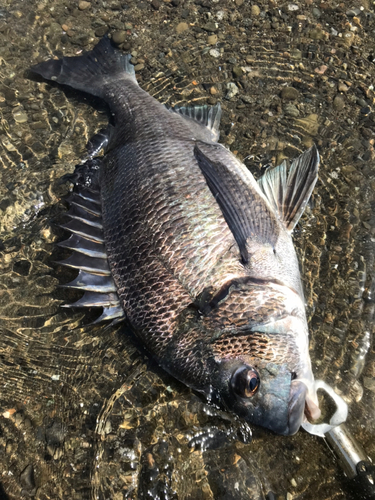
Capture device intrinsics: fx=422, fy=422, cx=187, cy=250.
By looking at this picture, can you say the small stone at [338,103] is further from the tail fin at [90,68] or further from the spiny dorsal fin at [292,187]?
the tail fin at [90,68]

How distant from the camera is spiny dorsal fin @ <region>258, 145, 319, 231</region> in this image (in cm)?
351

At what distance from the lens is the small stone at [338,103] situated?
4.50m

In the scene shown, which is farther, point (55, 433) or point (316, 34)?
point (316, 34)

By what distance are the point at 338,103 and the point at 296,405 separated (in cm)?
335

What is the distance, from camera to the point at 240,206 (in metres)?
3.27

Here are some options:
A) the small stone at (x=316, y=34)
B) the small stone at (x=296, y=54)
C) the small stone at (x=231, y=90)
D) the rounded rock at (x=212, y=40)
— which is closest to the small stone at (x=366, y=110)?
the small stone at (x=296, y=54)

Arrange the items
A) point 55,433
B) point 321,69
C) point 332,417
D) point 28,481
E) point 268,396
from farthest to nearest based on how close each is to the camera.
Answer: point 321,69 < point 55,433 < point 28,481 < point 332,417 < point 268,396

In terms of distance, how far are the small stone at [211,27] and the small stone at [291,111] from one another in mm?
1445

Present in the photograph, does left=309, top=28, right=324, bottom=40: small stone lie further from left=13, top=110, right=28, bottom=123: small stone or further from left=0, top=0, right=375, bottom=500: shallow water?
left=13, top=110, right=28, bottom=123: small stone

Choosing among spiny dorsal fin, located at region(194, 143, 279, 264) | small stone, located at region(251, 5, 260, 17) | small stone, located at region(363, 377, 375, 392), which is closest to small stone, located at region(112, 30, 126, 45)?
small stone, located at region(251, 5, 260, 17)

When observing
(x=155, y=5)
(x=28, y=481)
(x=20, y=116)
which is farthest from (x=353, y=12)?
(x=28, y=481)

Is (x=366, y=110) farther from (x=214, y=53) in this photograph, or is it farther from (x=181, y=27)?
(x=181, y=27)

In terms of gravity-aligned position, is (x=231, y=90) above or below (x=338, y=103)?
above

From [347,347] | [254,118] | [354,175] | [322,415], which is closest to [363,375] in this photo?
[347,347]
